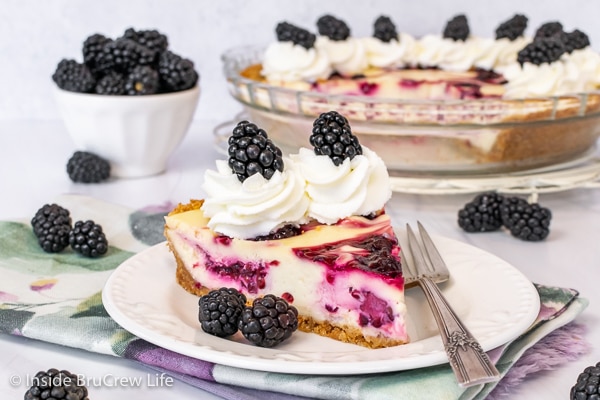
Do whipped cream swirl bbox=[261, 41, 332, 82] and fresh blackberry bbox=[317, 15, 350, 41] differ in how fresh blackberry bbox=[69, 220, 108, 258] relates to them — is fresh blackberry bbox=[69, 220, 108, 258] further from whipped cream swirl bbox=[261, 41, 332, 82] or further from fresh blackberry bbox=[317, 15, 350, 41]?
fresh blackberry bbox=[317, 15, 350, 41]

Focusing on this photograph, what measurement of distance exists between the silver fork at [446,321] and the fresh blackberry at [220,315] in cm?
32

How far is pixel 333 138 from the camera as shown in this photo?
5.74ft

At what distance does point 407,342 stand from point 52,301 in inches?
25.5

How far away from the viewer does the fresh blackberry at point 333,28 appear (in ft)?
9.11

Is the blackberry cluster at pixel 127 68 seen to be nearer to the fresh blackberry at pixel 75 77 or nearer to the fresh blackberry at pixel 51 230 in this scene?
the fresh blackberry at pixel 75 77

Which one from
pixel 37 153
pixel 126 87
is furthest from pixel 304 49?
pixel 37 153

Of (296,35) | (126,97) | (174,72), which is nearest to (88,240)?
(126,97)

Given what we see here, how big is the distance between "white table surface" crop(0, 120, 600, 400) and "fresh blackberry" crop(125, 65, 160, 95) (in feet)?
0.90

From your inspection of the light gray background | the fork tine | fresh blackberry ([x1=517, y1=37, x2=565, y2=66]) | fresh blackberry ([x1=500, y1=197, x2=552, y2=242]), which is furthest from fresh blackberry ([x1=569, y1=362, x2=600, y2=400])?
the light gray background

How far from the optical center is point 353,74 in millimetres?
2812

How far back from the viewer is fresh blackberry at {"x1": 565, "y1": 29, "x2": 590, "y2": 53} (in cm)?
256

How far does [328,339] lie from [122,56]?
1253mm

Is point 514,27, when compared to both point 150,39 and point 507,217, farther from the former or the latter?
point 150,39

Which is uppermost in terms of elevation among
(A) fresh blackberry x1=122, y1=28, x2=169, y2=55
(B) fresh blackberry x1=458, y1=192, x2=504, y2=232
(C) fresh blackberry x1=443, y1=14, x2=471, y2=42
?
(C) fresh blackberry x1=443, y1=14, x2=471, y2=42
